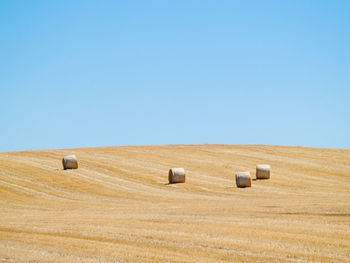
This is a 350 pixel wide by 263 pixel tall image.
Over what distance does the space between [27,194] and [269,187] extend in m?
15.6

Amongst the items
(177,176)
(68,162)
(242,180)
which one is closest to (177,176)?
(177,176)

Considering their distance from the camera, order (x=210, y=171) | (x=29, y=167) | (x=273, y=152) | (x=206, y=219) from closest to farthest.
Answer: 1. (x=206, y=219)
2. (x=29, y=167)
3. (x=210, y=171)
4. (x=273, y=152)

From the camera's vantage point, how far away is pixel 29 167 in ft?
115

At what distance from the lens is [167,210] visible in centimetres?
1936

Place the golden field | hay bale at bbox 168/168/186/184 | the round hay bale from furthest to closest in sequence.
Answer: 1. hay bale at bbox 168/168/186/184
2. the round hay bale
3. the golden field

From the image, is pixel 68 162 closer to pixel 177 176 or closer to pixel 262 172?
pixel 177 176

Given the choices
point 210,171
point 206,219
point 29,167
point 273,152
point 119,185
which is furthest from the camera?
point 273,152

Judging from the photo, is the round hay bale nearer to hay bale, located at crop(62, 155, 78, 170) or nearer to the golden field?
the golden field

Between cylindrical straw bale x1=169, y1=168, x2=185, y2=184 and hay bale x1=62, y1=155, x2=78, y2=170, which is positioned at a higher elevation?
hay bale x1=62, y1=155, x2=78, y2=170

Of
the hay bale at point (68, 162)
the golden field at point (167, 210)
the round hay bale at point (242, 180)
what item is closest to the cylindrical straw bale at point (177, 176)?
the golden field at point (167, 210)

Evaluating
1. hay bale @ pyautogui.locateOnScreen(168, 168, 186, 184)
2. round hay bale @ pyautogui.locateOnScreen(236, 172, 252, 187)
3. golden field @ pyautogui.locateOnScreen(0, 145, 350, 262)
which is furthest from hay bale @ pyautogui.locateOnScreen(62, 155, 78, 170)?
round hay bale @ pyautogui.locateOnScreen(236, 172, 252, 187)

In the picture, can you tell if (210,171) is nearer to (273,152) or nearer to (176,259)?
(273,152)

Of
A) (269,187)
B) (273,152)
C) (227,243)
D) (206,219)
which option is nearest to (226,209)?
(206,219)

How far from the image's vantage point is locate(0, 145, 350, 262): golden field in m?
10.5
